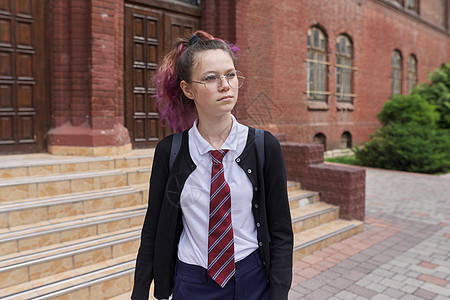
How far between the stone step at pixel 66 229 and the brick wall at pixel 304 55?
15.2 ft

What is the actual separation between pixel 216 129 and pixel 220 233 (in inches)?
18.4

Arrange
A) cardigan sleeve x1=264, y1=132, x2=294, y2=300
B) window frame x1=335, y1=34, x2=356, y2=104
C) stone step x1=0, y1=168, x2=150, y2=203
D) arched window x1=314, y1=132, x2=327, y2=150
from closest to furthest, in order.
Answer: cardigan sleeve x1=264, y1=132, x2=294, y2=300 < stone step x1=0, y1=168, x2=150, y2=203 < arched window x1=314, y1=132, x2=327, y2=150 < window frame x1=335, y1=34, x2=356, y2=104

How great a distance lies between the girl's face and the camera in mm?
1662

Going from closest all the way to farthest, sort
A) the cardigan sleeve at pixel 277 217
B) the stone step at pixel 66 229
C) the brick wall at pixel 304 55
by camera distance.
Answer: the cardigan sleeve at pixel 277 217 < the stone step at pixel 66 229 < the brick wall at pixel 304 55

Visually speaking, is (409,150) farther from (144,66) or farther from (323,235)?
(144,66)

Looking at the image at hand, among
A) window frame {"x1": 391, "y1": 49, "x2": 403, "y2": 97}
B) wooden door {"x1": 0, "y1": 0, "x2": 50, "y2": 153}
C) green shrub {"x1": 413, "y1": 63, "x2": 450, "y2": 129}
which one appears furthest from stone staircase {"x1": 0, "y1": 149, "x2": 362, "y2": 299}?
window frame {"x1": 391, "y1": 49, "x2": 403, "y2": 97}

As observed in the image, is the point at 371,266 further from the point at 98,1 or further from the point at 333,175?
the point at 98,1

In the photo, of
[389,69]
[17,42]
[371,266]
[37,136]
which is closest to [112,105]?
[37,136]

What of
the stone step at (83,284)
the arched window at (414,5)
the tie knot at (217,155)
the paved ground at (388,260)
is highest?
the arched window at (414,5)

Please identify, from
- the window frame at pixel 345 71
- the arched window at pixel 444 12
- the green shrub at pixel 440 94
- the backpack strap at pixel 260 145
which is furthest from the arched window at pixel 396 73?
the backpack strap at pixel 260 145

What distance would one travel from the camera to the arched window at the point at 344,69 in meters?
13.9

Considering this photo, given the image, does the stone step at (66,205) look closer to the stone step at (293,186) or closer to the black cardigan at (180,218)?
the stone step at (293,186)

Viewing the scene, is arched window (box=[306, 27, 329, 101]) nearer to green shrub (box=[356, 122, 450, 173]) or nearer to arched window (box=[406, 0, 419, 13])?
green shrub (box=[356, 122, 450, 173])

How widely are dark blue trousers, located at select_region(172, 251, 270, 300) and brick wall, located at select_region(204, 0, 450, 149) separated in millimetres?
6917
